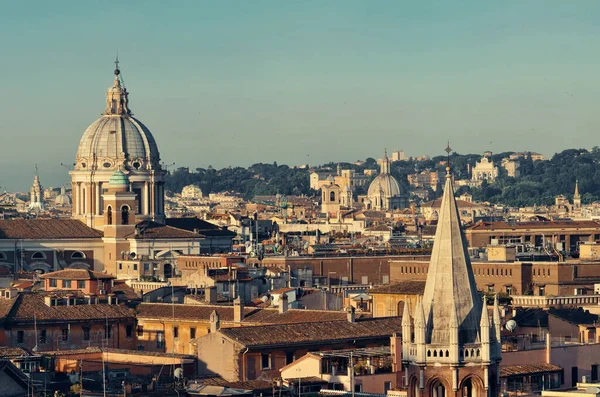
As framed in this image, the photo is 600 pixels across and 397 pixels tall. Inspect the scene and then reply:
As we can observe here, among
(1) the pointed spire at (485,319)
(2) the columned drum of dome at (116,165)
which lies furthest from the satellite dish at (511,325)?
(2) the columned drum of dome at (116,165)

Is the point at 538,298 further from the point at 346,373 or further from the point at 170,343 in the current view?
the point at 346,373

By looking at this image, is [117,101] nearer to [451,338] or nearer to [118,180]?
[118,180]

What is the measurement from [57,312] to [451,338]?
20.2 m

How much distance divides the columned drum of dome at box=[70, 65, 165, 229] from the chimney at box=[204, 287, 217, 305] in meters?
38.7

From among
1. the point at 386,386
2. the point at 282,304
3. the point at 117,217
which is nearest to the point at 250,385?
the point at 386,386

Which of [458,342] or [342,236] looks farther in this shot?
[342,236]

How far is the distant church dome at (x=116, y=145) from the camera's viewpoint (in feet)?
315

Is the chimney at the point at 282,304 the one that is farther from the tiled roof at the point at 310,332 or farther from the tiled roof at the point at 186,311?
the tiled roof at the point at 310,332

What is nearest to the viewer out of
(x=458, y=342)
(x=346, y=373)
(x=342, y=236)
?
(x=458, y=342)

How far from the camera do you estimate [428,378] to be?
1219 inches

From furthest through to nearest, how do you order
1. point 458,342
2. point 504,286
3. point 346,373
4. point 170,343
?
point 504,286 → point 170,343 → point 346,373 → point 458,342

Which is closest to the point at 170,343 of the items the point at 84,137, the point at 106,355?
the point at 106,355

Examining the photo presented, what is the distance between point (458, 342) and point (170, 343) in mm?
19910

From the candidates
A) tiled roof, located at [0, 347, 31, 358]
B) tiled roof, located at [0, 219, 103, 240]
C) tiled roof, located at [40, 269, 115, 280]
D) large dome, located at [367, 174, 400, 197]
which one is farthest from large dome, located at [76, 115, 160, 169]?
large dome, located at [367, 174, 400, 197]
